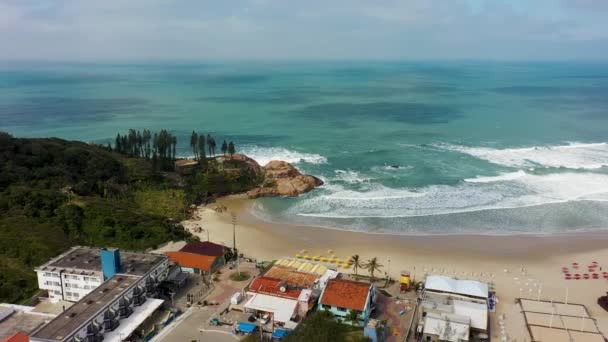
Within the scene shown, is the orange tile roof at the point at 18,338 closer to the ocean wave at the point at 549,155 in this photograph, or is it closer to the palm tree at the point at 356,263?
the palm tree at the point at 356,263

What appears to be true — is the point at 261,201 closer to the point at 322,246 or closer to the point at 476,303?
the point at 322,246

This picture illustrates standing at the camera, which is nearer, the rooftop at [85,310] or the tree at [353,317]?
the rooftop at [85,310]

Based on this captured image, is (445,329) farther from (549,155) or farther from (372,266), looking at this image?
(549,155)

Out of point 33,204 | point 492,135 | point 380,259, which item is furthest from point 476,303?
point 492,135

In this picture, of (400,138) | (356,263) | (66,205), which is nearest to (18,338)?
(66,205)

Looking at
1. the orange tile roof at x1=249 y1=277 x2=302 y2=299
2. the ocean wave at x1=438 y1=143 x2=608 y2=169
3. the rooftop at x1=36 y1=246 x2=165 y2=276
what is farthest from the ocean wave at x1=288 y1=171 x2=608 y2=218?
the rooftop at x1=36 y1=246 x2=165 y2=276

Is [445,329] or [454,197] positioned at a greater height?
[454,197]

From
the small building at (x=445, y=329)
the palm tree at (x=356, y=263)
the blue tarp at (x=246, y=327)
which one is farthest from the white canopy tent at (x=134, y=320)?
the small building at (x=445, y=329)
